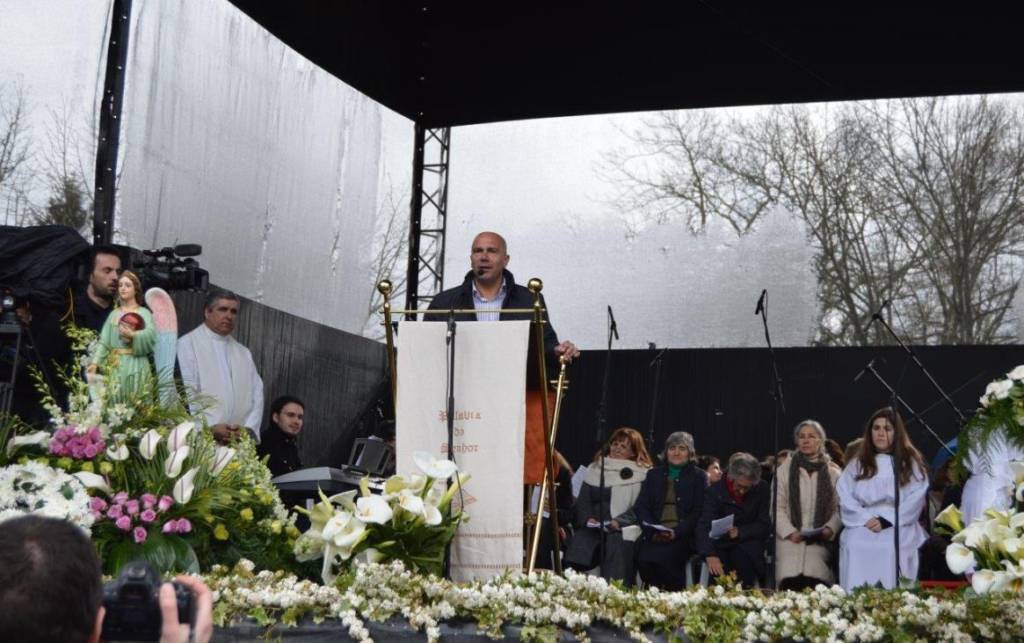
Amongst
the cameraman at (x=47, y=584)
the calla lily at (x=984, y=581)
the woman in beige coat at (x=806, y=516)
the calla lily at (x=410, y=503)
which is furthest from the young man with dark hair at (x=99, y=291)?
the cameraman at (x=47, y=584)

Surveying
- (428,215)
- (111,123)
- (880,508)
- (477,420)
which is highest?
(428,215)

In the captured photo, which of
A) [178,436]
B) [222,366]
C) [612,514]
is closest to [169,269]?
[222,366]

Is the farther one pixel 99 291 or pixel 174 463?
pixel 99 291

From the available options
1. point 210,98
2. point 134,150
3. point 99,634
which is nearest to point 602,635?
point 99,634

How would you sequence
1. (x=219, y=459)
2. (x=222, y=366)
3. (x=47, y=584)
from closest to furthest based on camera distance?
(x=47, y=584) → (x=219, y=459) → (x=222, y=366)

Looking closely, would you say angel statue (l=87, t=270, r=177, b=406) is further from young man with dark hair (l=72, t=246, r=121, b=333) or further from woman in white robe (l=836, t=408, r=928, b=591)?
woman in white robe (l=836, t=408, r=928, b=591)

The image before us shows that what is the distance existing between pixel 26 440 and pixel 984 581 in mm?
2558

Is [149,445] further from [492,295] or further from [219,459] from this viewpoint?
[492,295]

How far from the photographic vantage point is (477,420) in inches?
158

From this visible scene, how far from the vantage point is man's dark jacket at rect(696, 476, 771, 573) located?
738 cm

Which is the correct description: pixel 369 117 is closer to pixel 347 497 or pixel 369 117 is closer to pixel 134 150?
pixel 134 150

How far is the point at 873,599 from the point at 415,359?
1.64 meters

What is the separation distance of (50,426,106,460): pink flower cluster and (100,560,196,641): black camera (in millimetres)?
2164

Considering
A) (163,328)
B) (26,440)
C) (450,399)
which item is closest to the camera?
(26,440)
